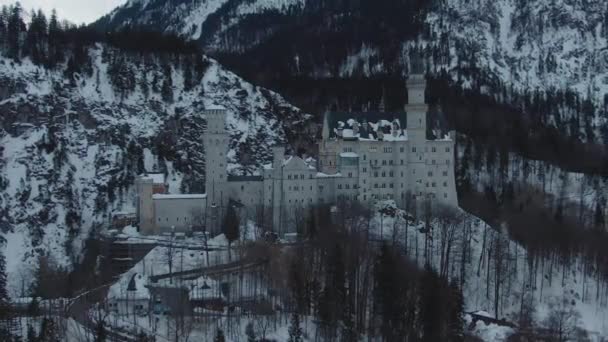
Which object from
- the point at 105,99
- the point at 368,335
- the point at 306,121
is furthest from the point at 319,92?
the point at 368,335

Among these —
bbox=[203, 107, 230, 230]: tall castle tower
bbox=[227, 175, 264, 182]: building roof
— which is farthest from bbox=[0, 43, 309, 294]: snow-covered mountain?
bbox=[227, 175, 264, 182]: building roof

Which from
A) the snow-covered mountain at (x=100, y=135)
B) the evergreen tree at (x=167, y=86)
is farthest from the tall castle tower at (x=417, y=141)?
the evergreen tree at (x=167, y=86)

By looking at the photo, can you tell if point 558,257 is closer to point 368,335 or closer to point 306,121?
point 368,335

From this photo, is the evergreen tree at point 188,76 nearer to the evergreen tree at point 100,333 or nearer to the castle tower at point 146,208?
the castle tower at point 146,208

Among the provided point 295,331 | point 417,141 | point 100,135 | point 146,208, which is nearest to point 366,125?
point 417,141

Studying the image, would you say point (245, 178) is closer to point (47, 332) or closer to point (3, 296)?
point (3, 296)

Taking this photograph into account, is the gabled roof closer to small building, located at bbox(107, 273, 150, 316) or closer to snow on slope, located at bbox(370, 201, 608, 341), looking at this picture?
snow on slope, located at bbox(370, 201, 608, 341)
